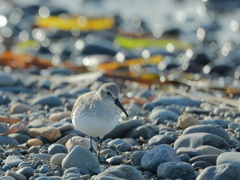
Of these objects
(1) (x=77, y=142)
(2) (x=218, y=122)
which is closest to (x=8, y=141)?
(1) (x=77, y=142)

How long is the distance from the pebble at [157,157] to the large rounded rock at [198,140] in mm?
600

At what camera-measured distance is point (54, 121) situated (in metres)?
7.25

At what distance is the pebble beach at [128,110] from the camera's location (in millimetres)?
5191

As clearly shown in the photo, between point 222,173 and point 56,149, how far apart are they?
190cm

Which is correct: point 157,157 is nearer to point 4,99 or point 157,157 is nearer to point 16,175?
point 16,175

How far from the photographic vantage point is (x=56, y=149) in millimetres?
5816

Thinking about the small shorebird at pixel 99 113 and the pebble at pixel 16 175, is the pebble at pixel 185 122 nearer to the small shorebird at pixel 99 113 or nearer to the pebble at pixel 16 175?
the small shorebird at pixel 99 113

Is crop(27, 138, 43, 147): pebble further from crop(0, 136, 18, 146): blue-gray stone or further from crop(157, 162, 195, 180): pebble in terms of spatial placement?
crop(157, 162, 195, 180): pebble

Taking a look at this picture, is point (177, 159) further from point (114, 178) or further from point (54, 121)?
point (54, 121)

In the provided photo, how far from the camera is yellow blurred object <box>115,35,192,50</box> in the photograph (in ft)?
50.7

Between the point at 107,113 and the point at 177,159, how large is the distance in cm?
88

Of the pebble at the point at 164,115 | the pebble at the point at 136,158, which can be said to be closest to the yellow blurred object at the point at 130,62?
the pebble at the point at 164,115

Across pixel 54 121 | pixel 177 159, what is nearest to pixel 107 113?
pixel 177 159

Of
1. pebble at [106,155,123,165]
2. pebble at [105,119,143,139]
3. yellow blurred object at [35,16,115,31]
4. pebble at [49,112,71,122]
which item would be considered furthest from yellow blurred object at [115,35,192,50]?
pebble at [106,155,123,165]
